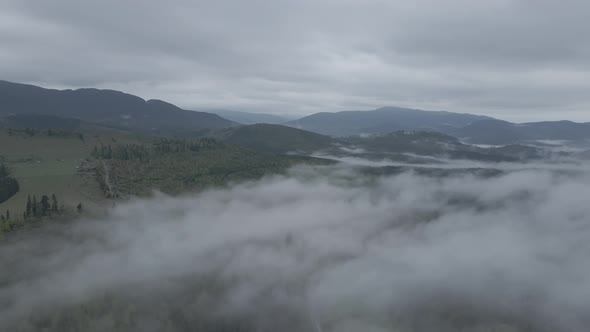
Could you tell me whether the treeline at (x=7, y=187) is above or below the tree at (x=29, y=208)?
above

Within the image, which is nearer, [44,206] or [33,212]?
[33,212]

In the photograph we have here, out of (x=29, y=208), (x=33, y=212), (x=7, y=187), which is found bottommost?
(x=33, y=212)

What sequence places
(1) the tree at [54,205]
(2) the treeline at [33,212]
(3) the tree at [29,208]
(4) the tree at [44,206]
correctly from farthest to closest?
1. (1) the tree at [54,205]
2. (4) the tree at [44,206]
3. (3) the tree at [29,208]
4. (2) the treeline at [33,212]

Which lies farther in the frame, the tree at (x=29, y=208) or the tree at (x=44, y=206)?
the tree at (x=44, y=206)

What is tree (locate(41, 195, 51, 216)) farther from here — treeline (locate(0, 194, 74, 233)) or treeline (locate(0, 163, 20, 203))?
treeline (locate(0, 163, 20, 203))

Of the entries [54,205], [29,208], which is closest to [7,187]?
[29,208]

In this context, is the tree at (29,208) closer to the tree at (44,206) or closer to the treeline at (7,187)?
the tree at (44,206)

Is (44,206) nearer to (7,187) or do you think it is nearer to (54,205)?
(54,205)

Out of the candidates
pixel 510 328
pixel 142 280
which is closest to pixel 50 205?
pixel 142 280

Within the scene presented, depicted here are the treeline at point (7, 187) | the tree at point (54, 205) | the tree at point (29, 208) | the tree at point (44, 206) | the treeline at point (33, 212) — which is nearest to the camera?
the treeline at point (33, 212)

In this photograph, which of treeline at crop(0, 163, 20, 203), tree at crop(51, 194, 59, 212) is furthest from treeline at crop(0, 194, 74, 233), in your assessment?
treeline at crop(0, 163, 20, 203)

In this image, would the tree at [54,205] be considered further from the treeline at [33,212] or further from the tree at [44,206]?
the tree at [44,206]

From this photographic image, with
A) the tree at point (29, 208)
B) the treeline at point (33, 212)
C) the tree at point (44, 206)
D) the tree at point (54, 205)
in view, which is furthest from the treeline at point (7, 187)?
the tree at point (54, 205)
